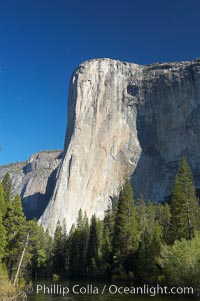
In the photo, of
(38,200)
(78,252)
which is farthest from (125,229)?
(38,200)

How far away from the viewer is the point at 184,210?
134 ft

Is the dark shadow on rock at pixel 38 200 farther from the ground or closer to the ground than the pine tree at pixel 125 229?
farther from the ground

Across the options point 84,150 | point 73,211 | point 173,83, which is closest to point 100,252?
point 73,211

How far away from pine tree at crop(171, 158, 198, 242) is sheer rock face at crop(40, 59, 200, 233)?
75.3 metres

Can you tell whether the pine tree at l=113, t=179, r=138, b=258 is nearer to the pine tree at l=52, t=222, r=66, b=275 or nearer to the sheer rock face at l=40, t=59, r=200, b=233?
the pine tree at l=52, t=222, r=66, b=275

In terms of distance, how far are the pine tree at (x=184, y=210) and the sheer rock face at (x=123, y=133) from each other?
247 ft

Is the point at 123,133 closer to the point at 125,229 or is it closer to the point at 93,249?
the point at 93,249

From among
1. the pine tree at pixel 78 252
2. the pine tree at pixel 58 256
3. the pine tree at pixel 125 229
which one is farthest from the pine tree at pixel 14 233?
the pine tree at pixel 58 256

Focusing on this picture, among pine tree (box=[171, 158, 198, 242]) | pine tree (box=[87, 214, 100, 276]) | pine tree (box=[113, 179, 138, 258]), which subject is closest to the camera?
pine tree (box=[171, 158, 198, 242])

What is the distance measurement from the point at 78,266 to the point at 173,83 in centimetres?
8408

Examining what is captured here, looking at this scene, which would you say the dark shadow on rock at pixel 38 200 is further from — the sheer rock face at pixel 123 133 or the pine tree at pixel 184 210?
the pine tree at pixel 184 210

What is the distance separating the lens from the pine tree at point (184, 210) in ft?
130

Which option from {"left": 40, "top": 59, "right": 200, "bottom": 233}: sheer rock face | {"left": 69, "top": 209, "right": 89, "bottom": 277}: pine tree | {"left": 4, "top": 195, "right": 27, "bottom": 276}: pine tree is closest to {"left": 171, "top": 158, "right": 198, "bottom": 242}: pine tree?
{"left": 4, "top": 195, "right": 27, "bottom": 276}: pine tree

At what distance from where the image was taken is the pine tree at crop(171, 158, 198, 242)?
1564 inches
